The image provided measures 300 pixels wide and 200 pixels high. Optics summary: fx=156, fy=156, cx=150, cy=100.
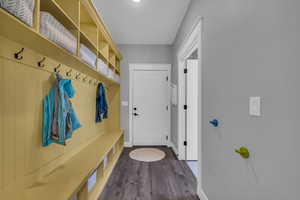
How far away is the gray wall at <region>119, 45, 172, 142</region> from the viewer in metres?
3.88

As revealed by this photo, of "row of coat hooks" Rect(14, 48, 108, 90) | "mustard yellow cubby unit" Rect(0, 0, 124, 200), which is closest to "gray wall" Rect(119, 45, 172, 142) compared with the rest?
"row of coat hooks" Rect(14, 48, 108, 90)

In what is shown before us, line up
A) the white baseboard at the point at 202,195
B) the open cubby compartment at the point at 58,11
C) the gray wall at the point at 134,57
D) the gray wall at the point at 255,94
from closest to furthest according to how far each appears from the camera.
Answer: the gray wall at the point at 255,94 → the open cubby compartment at the point at 58,11 → the white baseboard at the point at 202,195 → the gray wall at the point at 134,57

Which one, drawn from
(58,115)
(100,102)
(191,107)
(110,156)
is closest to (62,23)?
(58,115)

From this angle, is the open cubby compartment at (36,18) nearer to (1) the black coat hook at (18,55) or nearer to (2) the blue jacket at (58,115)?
(1) the black coat hook at (18,55)

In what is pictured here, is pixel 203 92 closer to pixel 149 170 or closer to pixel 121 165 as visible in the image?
pixel 149 170

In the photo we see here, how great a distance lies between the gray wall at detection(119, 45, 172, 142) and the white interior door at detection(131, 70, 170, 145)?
203 millimetres

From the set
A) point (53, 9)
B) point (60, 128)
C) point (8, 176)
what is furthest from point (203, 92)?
point (8, 176)

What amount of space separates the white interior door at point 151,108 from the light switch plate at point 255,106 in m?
2.99

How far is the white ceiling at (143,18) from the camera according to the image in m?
2.31

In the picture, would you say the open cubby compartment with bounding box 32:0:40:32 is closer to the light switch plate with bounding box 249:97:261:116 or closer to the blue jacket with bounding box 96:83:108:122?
the light switch plate with bounding box 249:97:261:116

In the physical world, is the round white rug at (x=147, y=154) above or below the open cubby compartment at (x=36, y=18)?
below

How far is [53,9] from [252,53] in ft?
4.79

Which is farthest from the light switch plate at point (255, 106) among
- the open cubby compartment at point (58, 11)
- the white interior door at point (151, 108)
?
the white interior door at point (151, 108)

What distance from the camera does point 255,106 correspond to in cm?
93
